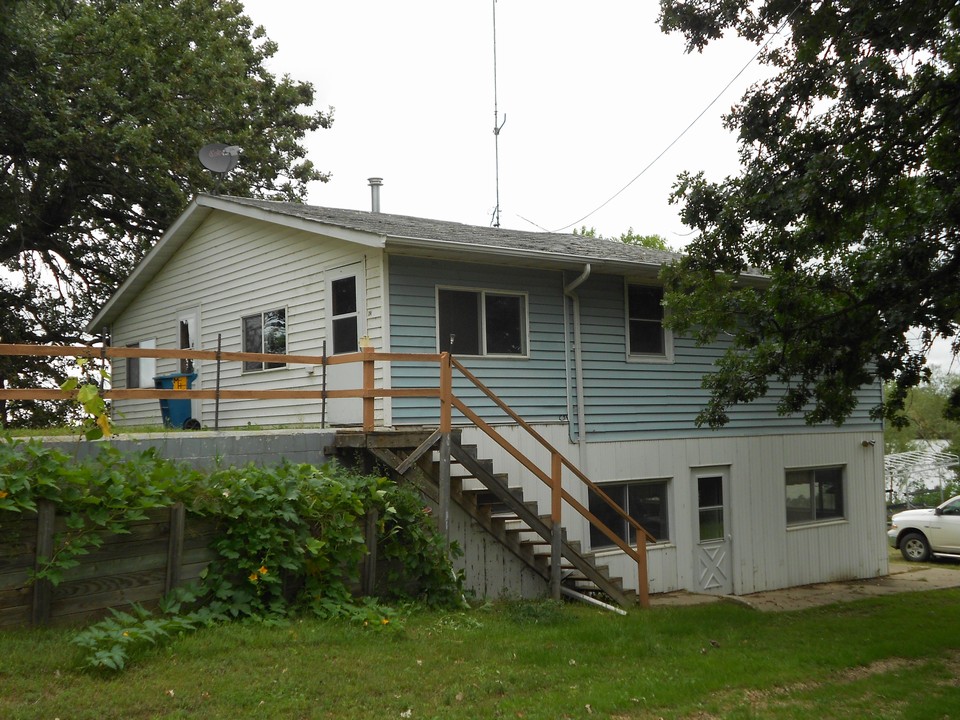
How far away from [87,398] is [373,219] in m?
7.56

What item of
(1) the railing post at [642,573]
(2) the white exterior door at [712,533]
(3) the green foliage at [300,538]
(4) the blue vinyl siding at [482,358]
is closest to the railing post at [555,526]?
(1) the railing post at [642,573]

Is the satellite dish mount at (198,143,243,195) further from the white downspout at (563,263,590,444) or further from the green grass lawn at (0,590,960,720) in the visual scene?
the green grass lawn at (0,590,960,720)

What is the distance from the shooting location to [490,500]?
1223cm

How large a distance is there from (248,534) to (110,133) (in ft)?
48.4

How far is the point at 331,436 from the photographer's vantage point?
11.1 m

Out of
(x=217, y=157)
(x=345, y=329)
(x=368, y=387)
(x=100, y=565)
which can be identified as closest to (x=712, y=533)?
(x=345, y=329)

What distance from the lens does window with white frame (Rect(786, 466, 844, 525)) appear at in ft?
58.0

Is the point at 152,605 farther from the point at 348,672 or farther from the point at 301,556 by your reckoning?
the point at 348,672

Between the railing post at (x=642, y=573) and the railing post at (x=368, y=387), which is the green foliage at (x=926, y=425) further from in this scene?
the railing post at (x=368, y=387)

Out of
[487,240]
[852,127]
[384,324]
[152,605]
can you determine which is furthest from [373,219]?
[152,605]

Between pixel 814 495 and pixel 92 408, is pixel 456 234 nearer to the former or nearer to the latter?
pixel 92 408

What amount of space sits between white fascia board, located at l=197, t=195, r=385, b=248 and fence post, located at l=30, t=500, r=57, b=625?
217 inches

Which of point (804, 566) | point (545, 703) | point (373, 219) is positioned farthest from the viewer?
point (804, 566)

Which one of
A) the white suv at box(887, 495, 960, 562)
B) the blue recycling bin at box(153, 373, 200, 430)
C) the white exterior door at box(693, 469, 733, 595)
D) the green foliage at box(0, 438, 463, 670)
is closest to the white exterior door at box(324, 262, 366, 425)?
the green foliage at box(0, 438, 463, 670)
